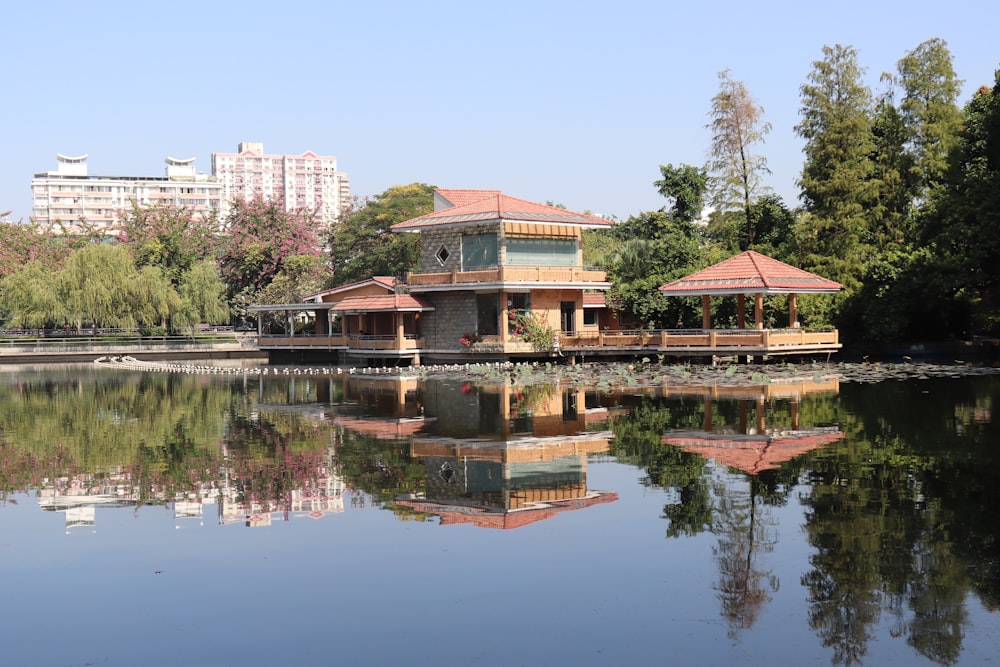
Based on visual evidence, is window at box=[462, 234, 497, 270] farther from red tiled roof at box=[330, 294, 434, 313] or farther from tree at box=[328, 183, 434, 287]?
tree at box=[328, 183, 434, 287]

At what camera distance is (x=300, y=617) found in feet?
29.8

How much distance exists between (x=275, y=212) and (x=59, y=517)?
211 ft

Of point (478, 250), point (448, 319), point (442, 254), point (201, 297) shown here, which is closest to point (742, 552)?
point (478, 250)

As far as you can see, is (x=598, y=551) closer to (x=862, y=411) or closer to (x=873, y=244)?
(x=862, y=411)

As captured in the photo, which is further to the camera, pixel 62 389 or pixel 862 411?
pixel 62 389

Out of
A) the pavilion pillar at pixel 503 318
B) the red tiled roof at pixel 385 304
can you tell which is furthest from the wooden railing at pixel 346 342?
the pavilion pillar at pixel 503 318

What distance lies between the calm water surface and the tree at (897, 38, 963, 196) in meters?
32.3

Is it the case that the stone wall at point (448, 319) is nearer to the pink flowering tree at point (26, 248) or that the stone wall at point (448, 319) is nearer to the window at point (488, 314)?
the window at point (488, 314)

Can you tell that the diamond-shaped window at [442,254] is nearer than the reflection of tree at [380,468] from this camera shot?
No

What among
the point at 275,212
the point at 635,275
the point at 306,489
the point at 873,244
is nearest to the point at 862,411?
the point at 306,489

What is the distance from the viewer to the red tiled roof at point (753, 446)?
16913 millimetres

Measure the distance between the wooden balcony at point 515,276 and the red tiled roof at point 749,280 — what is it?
5329 mm

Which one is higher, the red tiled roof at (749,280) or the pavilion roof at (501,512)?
the red tiled roof at (749,280)

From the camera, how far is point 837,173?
162ft
